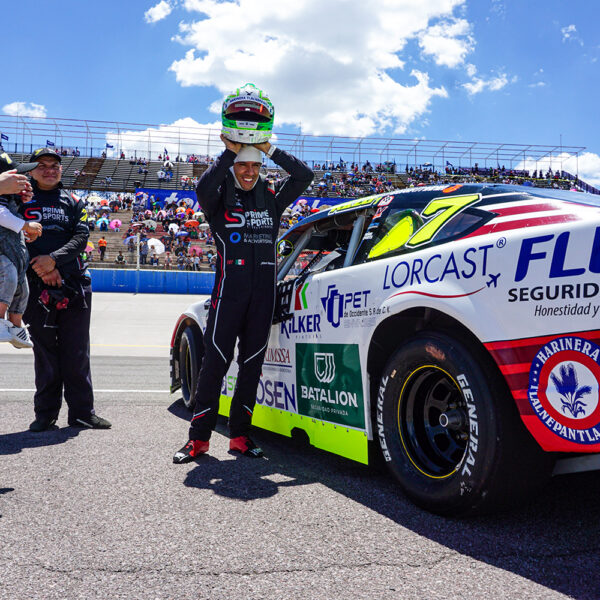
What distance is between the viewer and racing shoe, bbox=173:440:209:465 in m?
→ 3.44

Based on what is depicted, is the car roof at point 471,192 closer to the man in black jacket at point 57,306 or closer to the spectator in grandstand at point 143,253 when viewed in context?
the man in black jacket at point 57,306

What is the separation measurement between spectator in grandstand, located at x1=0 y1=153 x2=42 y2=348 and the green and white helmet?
46.2 inches

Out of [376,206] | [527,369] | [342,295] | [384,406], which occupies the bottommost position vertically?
[384,406]

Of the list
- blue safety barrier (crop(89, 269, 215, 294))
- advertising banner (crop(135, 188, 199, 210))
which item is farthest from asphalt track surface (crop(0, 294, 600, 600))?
advertising banner (crop(135, 188, 199, 210))

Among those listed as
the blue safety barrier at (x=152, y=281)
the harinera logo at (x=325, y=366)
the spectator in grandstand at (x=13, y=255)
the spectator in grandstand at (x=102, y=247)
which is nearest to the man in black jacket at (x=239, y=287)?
the harinera logo at (x=325, y=366)

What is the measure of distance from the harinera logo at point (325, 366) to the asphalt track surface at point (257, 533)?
52cm

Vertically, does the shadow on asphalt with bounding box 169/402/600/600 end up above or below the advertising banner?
below

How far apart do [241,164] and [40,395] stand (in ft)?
7.59

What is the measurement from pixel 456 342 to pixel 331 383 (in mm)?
930

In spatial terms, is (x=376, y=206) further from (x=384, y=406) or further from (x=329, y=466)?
(x=329, y=466)

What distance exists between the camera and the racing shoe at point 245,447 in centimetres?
359

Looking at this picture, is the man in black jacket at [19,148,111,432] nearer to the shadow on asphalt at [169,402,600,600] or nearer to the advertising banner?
the shadow on asphalt at [169,402,600,600]

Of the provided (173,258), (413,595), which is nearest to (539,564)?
(413,595)

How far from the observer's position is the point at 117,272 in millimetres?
27391
